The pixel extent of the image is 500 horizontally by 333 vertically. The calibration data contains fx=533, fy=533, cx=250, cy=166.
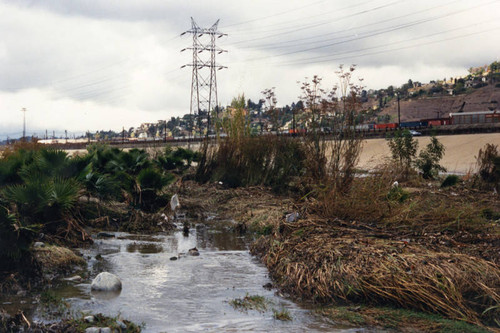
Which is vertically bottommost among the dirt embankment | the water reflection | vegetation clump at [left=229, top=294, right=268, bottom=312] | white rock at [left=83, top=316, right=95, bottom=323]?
the water reflection

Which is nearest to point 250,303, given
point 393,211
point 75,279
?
point 75,279

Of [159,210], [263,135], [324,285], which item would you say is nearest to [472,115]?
[263,135]

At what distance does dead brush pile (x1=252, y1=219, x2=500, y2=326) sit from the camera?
17.9ft

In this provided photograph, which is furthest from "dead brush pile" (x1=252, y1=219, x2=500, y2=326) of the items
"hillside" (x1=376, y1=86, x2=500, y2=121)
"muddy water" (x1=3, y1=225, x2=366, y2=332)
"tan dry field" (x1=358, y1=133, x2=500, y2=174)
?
"hillside" (x1=376, y1=86, x2=500, y2=121)

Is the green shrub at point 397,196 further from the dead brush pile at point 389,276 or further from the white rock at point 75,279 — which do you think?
the white rock at point 75,279

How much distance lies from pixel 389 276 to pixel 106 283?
11.1ft

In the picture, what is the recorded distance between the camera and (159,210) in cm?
1245

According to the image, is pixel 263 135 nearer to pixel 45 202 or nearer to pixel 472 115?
pixel 45 202

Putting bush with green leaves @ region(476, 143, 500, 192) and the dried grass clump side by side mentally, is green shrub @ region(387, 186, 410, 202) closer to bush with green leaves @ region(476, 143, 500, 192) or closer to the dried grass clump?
the dried grass clump

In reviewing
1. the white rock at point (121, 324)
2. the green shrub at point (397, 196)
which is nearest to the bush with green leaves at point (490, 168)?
the green shrub at point (397, 196)

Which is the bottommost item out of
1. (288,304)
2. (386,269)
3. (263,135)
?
(288,304)

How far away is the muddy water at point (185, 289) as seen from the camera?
5441 millimetres

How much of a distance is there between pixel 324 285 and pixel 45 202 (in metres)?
4.15

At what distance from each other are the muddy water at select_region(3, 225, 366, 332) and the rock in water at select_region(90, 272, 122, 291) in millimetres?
105
